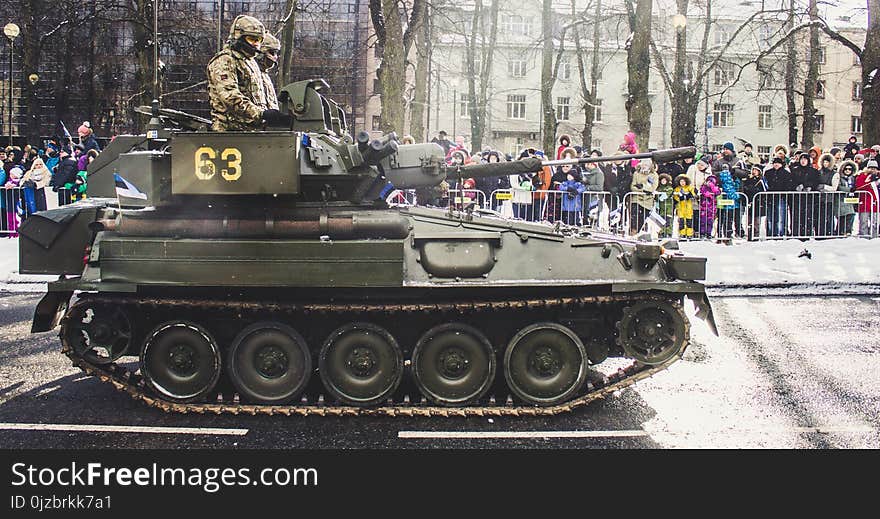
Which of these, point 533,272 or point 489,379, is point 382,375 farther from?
point 533,272

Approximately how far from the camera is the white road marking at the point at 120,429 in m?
7.27

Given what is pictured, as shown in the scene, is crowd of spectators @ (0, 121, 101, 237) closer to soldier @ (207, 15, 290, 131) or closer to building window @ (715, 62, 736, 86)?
soldier @ (207, 15, 290, 131)

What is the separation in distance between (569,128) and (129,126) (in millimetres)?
33535

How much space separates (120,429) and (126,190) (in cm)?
211

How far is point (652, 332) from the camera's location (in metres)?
7.68

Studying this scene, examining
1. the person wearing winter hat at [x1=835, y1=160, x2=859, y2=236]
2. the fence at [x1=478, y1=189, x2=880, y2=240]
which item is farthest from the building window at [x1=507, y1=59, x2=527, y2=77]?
the fence at [x1=478, y1=189, x2=880, y2=240]

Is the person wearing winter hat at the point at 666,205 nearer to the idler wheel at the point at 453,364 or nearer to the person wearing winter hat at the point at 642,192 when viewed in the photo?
the person wearing winter hat at the point at 642,192

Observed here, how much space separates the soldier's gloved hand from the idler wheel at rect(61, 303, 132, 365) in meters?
2.24

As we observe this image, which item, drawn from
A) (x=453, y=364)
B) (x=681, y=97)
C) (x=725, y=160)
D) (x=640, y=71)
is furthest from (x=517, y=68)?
(x=453, y=364)

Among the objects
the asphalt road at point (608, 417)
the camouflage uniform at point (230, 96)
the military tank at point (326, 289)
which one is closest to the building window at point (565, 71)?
the asphalt road at point (608, 417)

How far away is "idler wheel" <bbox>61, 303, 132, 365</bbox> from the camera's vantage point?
25.8 ft

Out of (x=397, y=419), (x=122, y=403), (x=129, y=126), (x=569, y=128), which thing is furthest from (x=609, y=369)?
(x=569, y=128)

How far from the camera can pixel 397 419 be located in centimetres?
769

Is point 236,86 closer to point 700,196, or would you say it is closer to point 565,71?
point 700,196
